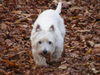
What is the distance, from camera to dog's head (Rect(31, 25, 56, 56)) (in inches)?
321

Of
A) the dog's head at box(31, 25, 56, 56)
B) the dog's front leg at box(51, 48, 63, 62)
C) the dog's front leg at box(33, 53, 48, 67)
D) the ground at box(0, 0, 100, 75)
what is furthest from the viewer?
the dog's front leg at box(51, 48, 63, 62)

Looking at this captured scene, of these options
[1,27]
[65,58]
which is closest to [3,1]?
[1,27]

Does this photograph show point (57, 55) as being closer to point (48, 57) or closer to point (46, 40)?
point (48, 57)

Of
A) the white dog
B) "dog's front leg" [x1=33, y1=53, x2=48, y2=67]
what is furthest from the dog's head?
"dog's front leg" [x1=33, y1=53, x2=48, y2=67]

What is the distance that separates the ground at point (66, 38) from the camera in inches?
339

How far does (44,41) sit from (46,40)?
0.05 meters

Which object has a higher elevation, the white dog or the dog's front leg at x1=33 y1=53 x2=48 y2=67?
the white dog

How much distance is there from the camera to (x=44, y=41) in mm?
8227

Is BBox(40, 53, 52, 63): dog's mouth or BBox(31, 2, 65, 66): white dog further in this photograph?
BBox(40, 53, 52, 63): dog's mouth

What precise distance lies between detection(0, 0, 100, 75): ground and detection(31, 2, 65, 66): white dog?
24cm

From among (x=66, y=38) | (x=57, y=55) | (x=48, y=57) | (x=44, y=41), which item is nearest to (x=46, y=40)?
(x=44, y=41)

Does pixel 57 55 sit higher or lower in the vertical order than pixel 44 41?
lower

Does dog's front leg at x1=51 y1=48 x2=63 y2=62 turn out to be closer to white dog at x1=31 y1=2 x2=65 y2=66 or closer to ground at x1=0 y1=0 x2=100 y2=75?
white dog at x1=31 y1=2 x2=65 y2=66

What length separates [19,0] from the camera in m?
15.4
